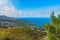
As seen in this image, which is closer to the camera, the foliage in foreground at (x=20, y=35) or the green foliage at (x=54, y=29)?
the green foliage at (x=54, y=29)

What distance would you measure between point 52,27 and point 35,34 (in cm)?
701

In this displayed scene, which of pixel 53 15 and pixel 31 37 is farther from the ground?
pixel 53 15

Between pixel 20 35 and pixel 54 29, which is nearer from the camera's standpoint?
pixel 54 29

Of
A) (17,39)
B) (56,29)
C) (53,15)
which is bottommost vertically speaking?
(17,39)

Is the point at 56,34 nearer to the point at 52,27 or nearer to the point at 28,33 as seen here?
the point at 52,27

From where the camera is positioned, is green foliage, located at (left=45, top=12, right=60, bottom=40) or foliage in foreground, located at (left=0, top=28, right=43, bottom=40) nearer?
green foliage, located at (left=45, top=12, right=60, bottom=40)

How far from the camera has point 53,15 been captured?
48.1ft

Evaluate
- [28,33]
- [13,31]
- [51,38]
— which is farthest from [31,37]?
[51,38]

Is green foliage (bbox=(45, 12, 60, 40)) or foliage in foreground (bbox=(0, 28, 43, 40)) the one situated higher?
green foliage (bbox=(45, 12, 60, 40))

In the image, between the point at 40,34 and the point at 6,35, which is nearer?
the point at 6,35

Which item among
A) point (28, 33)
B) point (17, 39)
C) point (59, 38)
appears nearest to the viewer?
point (59, 38)

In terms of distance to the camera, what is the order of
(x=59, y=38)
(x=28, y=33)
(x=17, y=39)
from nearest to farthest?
(x=59, y=38)
(x=17, y=39)
(x=28, y=33)

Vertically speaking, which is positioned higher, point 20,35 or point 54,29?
point 54,29

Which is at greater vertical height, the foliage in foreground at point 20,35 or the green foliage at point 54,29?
the green foliage at point 54,29
